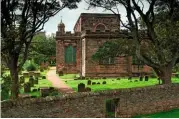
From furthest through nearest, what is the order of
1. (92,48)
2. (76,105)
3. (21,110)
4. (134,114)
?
(92,48) → (134,114) → (76,105) → (21,110)

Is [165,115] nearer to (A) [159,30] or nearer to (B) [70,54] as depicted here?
(A) [159,30]

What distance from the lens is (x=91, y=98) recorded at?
45.7 ft

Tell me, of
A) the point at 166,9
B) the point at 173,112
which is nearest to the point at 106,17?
the point at 166,9

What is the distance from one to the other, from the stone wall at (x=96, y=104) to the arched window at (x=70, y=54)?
28.8 metres

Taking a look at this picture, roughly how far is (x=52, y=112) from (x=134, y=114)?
4662 mm

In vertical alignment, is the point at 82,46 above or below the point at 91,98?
above

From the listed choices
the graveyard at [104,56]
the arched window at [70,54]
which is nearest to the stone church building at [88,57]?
the arched window at [70,54]

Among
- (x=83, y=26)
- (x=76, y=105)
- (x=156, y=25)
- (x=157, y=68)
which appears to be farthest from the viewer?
(x=83, y=26)

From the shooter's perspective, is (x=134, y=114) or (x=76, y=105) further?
(x=134, y=114)

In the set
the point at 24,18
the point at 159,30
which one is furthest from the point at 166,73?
the point at 24,18

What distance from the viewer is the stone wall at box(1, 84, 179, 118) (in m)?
12.2

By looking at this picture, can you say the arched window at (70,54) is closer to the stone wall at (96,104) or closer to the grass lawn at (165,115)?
the stone wall at (96,104)

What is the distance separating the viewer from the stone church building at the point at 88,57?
130 feet

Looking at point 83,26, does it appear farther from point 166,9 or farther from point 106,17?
point 166,9
